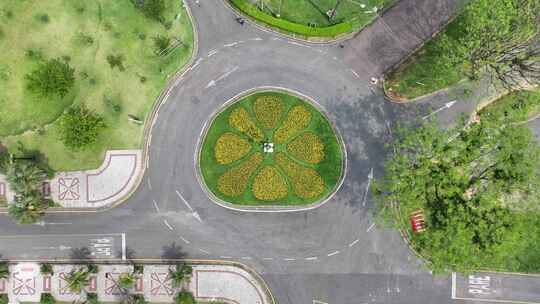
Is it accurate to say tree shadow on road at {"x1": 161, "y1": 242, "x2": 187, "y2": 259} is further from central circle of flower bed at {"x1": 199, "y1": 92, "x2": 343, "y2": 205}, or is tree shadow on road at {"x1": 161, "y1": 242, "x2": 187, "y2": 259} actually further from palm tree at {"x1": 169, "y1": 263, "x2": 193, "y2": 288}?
central circle of flower bed at {"x1": 199, "y1": 92, "x2": 343, "y2": 205}

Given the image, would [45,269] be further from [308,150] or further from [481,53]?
[481,53]

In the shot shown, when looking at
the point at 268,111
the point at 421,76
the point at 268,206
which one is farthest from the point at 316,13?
the point at 268,206

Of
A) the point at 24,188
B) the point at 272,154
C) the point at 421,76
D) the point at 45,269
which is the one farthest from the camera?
the point at 421,76

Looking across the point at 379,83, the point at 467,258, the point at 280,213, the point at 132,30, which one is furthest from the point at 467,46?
the point at 132,30

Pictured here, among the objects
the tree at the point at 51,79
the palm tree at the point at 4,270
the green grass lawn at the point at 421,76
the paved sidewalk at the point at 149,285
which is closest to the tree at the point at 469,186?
the green grass lawn at the point at 421,76

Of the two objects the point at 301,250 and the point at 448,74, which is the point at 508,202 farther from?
the point at 301,250
